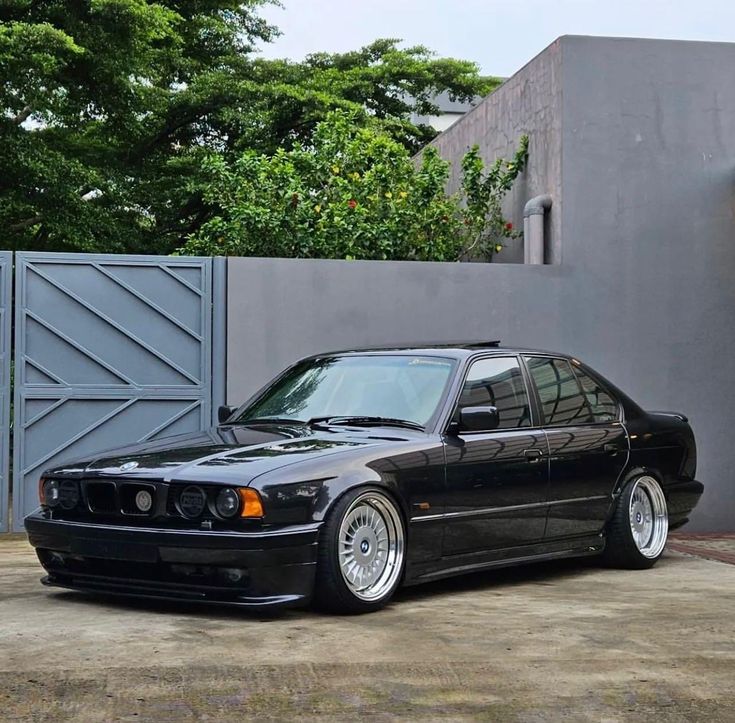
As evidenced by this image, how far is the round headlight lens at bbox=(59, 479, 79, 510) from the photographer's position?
23.0 feet

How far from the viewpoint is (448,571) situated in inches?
295

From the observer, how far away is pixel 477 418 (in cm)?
756

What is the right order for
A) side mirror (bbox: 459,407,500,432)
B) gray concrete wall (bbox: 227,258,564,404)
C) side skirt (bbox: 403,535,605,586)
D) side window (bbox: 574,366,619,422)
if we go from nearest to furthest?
side skirt (bbox: 403,535,605,586) < side mirror (bbox: 459,407,500,432) < side window (bbox: 574,366,619,422) < gray concrete wall (bbox: 227,258,564,404)

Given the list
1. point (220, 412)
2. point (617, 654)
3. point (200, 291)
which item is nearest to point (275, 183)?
point (200, 291)

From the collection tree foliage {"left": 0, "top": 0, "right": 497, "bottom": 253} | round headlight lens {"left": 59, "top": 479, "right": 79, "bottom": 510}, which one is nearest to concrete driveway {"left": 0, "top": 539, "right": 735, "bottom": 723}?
round headlight lens {"left": 59, "top": 479, "right": 79, "bottom": 510}

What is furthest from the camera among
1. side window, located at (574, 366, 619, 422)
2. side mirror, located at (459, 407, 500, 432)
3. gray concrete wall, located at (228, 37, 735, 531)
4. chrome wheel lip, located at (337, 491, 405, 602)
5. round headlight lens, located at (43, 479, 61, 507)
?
gray concrete wall, located at (228, 37, 735, 531)

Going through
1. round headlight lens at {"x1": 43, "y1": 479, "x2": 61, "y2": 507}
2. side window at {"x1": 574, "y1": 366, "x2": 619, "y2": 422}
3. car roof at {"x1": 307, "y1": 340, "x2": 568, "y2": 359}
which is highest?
car roof at {"x1": 307, "y1": 340, "x2": 568, "y2": 359}

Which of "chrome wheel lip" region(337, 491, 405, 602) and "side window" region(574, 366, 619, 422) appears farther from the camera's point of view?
"side window" region(574, 366, 619, 422)

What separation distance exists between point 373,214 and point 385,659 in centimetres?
924

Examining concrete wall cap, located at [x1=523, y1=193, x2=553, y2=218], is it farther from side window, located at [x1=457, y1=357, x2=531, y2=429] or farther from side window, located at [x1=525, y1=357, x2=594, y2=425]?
side window, located at [x1=457, y1=357, x2=531, y2=429]

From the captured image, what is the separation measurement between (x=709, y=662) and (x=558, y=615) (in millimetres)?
1278

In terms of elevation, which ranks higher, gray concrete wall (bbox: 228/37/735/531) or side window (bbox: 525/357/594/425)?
gray concrete wall (bbox: 228/37/735/531)

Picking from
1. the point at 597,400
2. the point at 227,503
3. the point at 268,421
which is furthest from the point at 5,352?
the point at 227,503

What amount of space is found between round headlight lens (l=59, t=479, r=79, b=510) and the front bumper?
7.7 inches
